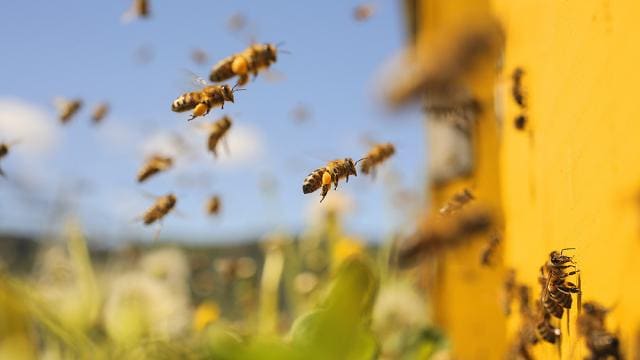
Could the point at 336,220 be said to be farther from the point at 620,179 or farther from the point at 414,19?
the point at 620,179

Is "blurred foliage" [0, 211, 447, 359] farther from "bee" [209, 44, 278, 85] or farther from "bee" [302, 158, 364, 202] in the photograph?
"bee" [209, 44, 278, 85]

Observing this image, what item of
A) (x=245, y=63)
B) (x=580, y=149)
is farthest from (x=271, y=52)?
(x=580, y=149)

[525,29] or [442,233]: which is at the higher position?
[442,233]

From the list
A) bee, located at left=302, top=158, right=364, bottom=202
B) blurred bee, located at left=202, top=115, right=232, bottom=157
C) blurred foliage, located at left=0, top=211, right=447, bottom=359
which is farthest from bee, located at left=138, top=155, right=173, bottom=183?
bee, located at left=302, top=158, right=364, bottom=202

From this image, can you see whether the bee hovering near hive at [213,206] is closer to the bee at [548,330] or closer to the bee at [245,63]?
the bee at [245,63]

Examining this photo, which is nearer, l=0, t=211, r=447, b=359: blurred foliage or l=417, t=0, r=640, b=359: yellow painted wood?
l=0, t=211, r=447, b=359: blurred foliage

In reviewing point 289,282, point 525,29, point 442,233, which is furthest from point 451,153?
point 525,29
